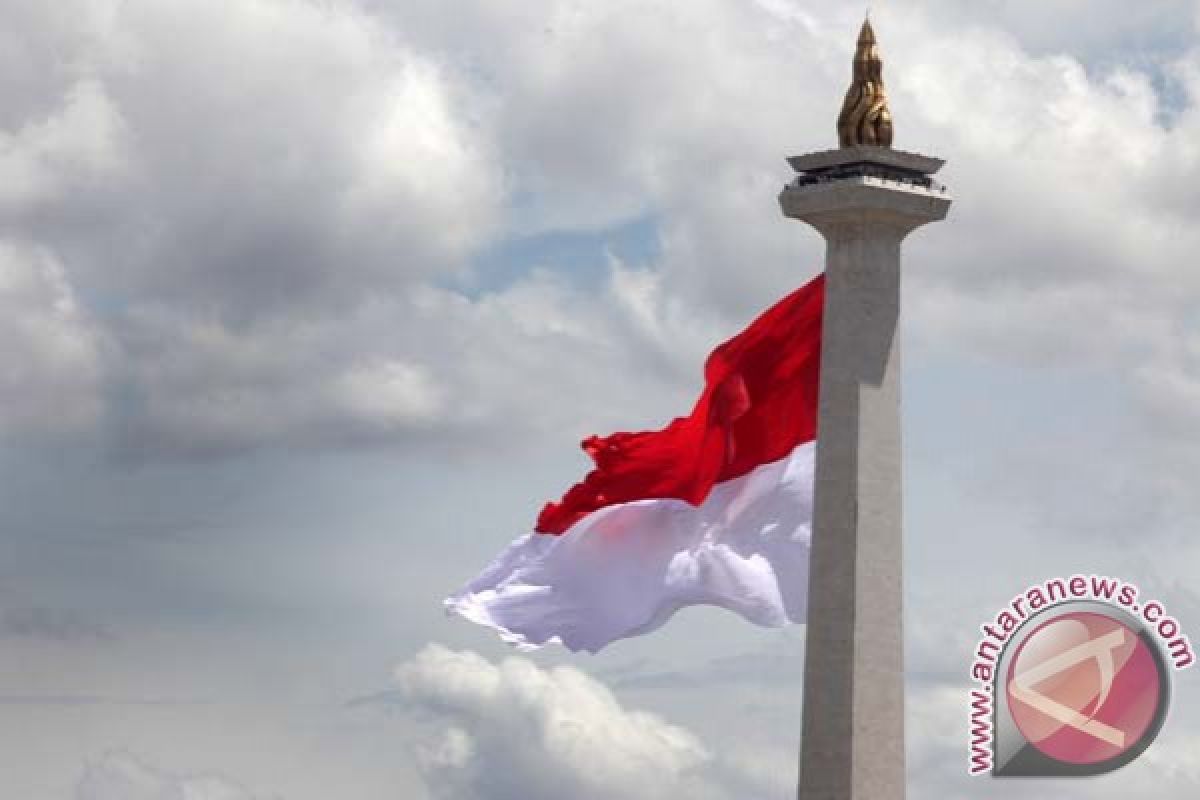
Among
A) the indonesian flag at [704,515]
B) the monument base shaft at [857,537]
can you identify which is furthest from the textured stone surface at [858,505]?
the indonesian flag at [704,515]

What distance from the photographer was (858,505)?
89.8 metres

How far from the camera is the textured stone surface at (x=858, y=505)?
89000 mm

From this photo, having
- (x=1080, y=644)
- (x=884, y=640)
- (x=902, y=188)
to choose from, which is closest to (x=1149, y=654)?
(x=1080, y=644)

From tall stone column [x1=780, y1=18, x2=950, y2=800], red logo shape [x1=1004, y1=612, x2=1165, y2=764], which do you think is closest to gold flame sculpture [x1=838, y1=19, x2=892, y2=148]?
tall stone column [x1=780, y1=18, x2=950, y2=800]

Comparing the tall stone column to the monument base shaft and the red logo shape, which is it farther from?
the red logo shape

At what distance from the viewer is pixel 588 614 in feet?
313

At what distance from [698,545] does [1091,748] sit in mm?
12108

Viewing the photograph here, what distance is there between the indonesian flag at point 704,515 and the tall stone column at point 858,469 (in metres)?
2.64

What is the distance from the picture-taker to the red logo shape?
93250mm

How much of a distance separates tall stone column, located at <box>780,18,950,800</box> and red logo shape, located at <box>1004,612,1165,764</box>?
5.16 meters

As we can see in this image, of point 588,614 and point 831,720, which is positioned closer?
point 831,720

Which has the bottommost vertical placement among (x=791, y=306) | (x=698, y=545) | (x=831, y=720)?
(x=831, y=720)

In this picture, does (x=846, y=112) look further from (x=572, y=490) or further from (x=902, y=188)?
(x=572, y=490)

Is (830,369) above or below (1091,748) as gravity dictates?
above
